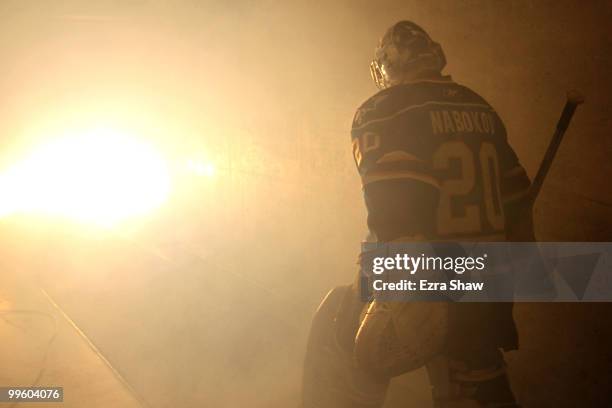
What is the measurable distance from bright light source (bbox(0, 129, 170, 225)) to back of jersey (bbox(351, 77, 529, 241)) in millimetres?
6477

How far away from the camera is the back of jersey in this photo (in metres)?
1.38

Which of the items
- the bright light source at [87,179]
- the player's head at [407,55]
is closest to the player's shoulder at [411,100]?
the player's head at [407,55]

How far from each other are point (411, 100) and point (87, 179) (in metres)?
9.36

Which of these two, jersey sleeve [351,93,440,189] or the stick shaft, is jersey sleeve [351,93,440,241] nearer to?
jersey sleeve [351,93,440,189]

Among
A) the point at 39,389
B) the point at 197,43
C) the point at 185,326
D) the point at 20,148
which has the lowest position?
the point at 39,389

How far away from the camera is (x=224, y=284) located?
191 inches

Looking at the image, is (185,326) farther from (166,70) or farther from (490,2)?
(166,70)

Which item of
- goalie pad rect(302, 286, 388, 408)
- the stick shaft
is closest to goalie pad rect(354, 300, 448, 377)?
goalie pad rect(302, 286, 388, 408)

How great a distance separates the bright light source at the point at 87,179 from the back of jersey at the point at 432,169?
6.48 meters

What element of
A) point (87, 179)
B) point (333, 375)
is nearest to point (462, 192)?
point (333, 375)

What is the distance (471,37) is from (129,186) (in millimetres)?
7320

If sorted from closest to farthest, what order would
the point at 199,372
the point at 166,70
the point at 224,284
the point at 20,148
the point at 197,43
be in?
1. the point at 199,372
2. the point at 224,284
3. the point at 197,43
4. the point at 166,70
5. the point at 20,148

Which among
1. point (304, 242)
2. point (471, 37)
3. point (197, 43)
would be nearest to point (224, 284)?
point (304, 242)

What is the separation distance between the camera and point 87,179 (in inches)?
367
